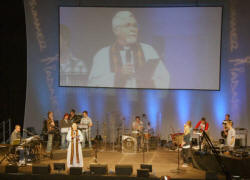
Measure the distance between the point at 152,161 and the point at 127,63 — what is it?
3.90m

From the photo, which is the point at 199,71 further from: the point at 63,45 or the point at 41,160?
the point at 41,160

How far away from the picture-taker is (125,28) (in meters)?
13.4

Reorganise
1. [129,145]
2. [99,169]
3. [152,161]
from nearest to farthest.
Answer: [99,169] → [152,161] → [129,145]

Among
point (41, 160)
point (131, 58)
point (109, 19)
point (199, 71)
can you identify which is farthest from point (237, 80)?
point (41, 160)

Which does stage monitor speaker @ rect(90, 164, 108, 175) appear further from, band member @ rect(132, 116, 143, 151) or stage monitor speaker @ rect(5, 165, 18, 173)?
band member @ rect(132, 116, 143, 151)

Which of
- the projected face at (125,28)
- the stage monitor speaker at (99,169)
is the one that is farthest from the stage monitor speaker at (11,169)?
the projected face at (125,28)

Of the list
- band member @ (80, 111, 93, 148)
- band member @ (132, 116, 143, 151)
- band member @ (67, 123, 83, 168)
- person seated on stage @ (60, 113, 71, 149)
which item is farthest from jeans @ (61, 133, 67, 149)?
band member @ (132, 116, 143, 151)

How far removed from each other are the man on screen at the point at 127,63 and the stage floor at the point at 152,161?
97.8 inches

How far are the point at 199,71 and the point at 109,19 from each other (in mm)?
3562

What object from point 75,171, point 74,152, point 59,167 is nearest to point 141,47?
point 74,152

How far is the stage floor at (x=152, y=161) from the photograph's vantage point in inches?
373

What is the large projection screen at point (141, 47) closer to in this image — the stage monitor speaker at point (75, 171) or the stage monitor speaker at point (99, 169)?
the stage monitor speaker at point (99, 169)

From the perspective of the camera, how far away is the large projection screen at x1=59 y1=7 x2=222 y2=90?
42.4 ft

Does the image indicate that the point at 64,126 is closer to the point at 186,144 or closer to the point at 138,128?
the point at 138,128
